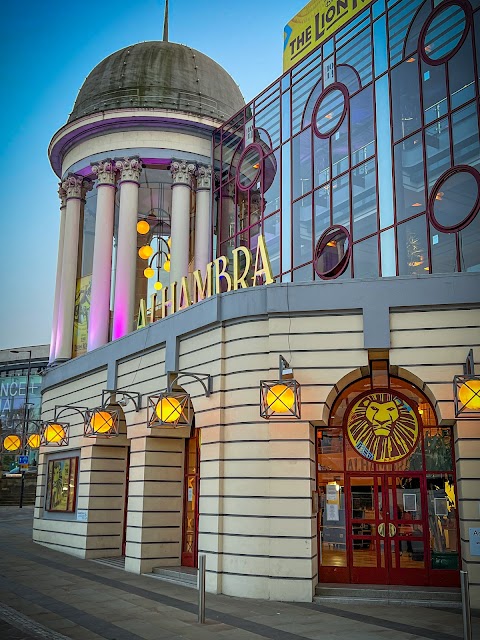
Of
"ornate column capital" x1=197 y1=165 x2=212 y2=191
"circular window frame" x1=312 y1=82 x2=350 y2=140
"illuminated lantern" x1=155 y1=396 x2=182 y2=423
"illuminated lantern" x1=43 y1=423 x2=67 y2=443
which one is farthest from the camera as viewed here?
"ornate column capital" x1=197 y1=165 x2=212 y2=191

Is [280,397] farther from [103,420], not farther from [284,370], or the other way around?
[103,420]

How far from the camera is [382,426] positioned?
52.9ft

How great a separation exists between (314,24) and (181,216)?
9.91m

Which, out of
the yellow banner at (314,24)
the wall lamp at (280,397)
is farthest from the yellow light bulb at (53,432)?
the yellow banner at (314,24)

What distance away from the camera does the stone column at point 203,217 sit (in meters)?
31.3

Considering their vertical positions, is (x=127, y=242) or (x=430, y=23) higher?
(x=430, y=23)

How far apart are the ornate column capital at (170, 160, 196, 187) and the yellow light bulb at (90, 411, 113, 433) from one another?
1383 centimetres

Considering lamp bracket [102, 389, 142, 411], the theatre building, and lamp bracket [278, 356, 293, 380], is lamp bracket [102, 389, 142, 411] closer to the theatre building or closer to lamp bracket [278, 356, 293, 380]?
the theatre building

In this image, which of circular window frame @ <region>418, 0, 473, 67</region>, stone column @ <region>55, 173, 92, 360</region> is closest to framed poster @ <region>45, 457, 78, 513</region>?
stone column @ <region>55, 173, 92, 360</region>

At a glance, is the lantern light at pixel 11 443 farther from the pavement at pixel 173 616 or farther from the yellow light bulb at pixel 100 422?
the pavement at pixel 173 616

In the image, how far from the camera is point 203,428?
17062 mm

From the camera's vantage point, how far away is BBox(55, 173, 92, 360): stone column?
30.9 m

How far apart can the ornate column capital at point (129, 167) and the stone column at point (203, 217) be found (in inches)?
114

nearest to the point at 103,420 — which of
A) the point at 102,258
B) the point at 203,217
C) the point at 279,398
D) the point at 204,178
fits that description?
the point at 279,398
